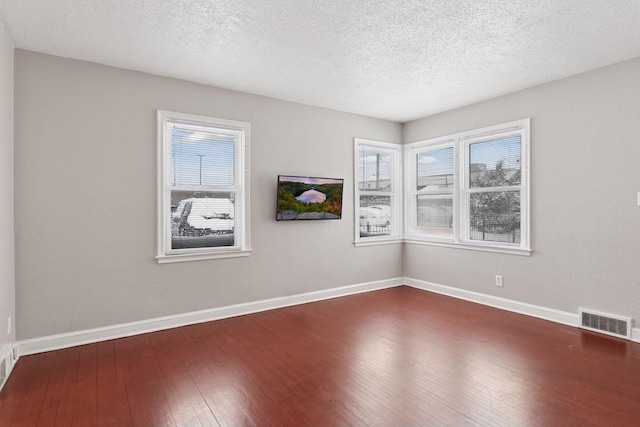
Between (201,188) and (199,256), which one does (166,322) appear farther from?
(201,188)

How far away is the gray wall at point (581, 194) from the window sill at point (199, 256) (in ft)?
10.7

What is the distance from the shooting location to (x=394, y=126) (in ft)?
19.3

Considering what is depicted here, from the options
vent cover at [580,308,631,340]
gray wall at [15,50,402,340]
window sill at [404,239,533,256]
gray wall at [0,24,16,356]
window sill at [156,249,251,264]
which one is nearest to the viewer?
gray wall at [0,24,16,356]

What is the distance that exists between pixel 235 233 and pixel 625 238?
4.17m

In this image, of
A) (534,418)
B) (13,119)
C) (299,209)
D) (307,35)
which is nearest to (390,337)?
(534,418)

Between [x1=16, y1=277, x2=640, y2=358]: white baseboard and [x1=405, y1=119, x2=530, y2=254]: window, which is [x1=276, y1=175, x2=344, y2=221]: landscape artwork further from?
[x1=405, y1=119, x2=530, y2=254]: window

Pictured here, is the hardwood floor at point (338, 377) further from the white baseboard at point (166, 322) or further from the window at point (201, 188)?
the window at point (201, 188)

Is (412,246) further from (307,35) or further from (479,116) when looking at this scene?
(307,35)

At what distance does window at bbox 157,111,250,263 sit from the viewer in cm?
389

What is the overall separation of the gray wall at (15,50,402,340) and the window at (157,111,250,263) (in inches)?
4.0

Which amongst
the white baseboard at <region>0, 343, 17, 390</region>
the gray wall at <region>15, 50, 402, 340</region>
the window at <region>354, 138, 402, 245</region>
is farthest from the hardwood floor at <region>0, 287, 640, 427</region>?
the window at <region>354, 138, 402, 245</region>

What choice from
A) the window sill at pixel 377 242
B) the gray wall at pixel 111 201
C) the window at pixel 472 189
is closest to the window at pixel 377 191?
the window sill at pixel 377 242

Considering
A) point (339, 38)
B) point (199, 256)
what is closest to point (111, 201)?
point (199, 256)

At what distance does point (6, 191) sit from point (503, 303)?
17.5ft
